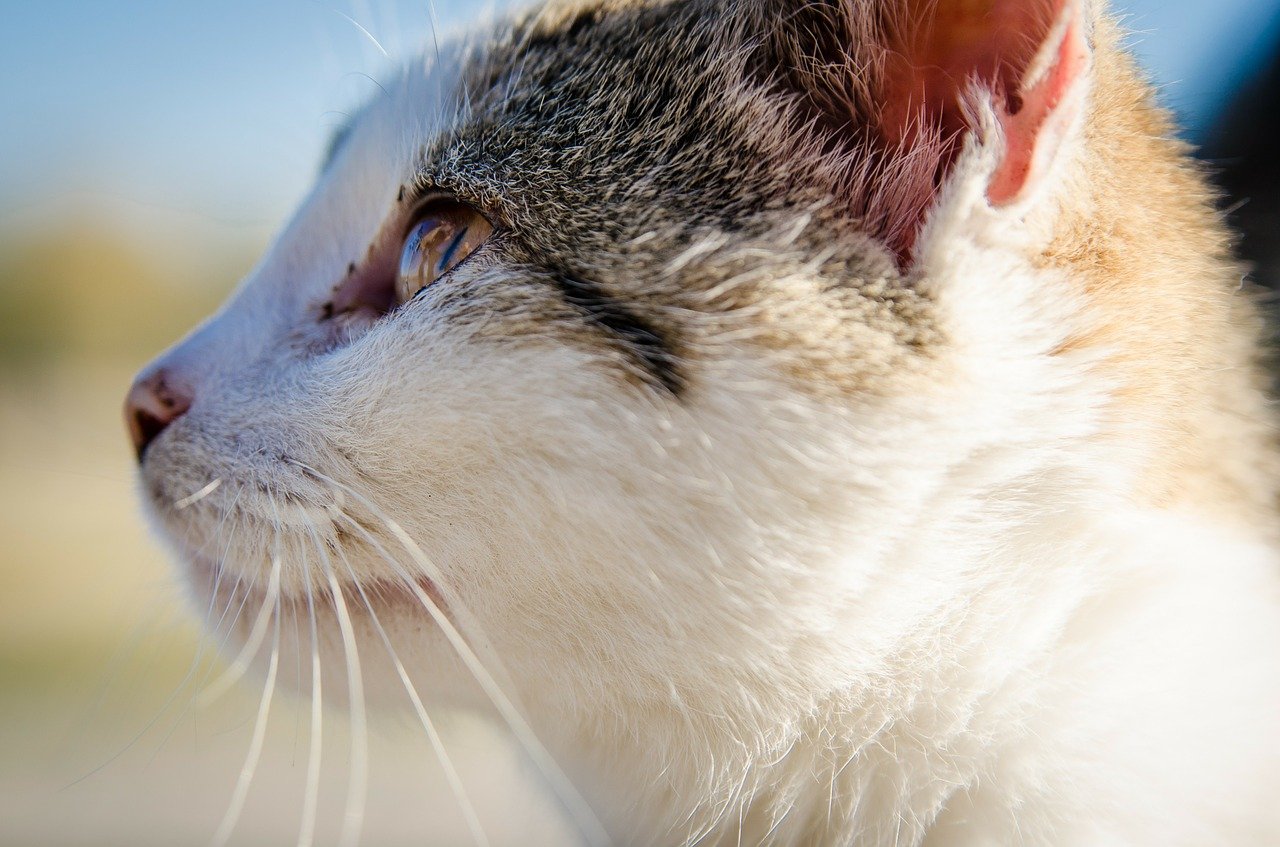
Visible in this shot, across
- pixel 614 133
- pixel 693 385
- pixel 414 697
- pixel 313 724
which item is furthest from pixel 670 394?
pixel 313 724

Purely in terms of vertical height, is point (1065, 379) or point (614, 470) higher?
point (614, 470)

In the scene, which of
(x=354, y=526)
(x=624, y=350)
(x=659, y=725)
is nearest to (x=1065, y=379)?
(x=624, y=350)

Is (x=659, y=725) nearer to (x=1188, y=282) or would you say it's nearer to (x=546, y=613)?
(x=546, y=613)

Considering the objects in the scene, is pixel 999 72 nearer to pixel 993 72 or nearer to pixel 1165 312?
pixel 993 72

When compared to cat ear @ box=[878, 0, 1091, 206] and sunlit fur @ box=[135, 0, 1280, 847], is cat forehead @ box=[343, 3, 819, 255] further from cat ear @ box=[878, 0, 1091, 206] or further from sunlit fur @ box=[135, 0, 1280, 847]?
cat ear @ box=[878, 0, 1091, 206]

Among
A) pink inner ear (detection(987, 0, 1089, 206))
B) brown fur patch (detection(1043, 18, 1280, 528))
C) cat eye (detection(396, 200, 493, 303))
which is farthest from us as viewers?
cat eye (detection(396, 200, 493, 303))

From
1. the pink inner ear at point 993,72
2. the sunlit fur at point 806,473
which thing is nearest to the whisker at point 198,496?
the sunlit fur at point 806,473

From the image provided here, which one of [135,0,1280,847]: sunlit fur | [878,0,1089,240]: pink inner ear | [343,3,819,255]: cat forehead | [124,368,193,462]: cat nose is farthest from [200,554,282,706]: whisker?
[878,0,1089,240]: pink inner ear
